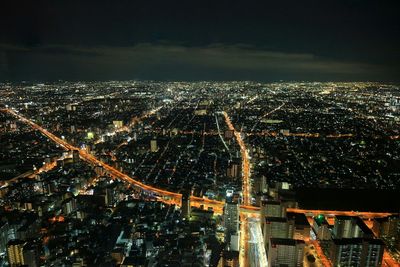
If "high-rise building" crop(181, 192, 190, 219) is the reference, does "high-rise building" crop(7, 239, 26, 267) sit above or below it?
below

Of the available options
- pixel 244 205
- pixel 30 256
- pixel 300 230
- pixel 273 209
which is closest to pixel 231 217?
pixel 273 209

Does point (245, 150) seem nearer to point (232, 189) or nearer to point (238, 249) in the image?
point (232, 189)

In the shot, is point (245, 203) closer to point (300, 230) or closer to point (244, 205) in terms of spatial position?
point (244, 205)

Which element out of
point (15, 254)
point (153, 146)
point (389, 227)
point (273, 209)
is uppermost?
point (153, 146)

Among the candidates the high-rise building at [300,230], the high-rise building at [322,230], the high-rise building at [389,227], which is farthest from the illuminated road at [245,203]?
the high-rise building at [389,227]

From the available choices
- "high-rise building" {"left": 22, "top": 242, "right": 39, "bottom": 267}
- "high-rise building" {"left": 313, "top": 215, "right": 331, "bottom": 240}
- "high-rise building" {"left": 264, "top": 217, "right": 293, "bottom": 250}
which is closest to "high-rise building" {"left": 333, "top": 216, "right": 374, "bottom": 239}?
"high-rise building" {"left": 313, "top": 215, "right": 331, "bottom": 240}

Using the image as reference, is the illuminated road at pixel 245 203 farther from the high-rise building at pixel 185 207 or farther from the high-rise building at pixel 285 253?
the high-rise building at pixel 185 207

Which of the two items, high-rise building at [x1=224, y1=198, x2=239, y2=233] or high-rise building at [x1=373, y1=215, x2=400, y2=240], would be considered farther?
high-rise building at [x1=224, y1=198, x2=239, y2=233]

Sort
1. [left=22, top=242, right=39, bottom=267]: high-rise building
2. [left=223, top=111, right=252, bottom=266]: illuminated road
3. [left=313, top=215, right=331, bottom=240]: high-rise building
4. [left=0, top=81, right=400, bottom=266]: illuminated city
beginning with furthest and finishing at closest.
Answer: [left=313, top=215, right=331, bottom=240]: high-rise building
[left=223, top=111, right=252, bottom=266]: illuminated road
[left=0, top=81, right=400, bottom=266]: illuminated city
[left=22, top=242, right=39, bottom=267]: high-rise building

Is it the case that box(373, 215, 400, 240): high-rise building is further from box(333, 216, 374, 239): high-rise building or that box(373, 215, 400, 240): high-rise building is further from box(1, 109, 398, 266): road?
box(1, 109, 398, 266): road

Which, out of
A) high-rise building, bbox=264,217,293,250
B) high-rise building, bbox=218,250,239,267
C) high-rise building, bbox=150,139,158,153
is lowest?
high-rise building, bbox=218,250,239,267
